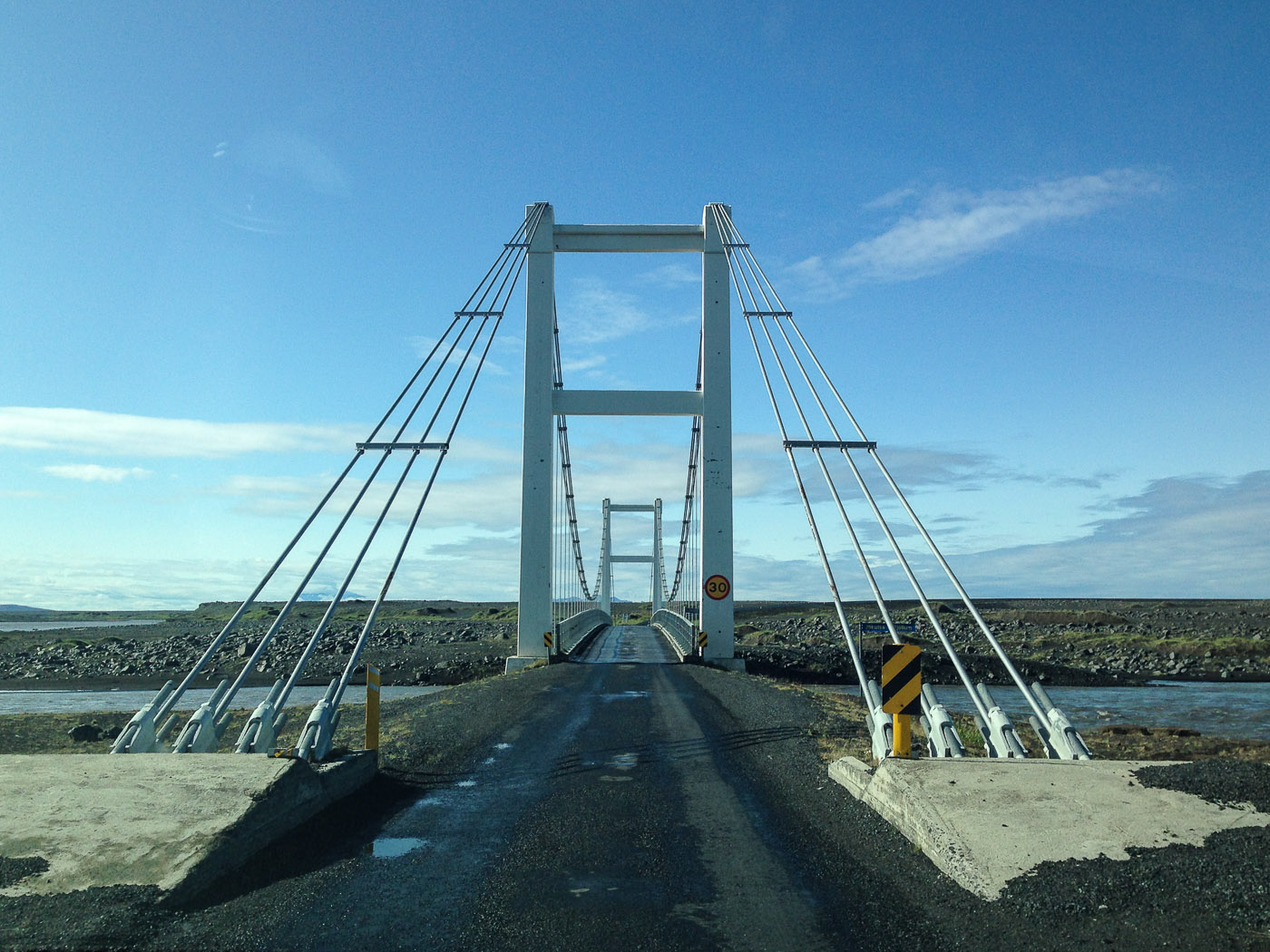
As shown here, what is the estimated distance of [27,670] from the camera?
4041 centimetres

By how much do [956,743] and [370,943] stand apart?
5.63 meters

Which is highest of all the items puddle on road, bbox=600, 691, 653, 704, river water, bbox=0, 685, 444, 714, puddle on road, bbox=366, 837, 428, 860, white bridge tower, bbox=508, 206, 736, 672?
white bridge tower, bbox=508, 206, 736, 672

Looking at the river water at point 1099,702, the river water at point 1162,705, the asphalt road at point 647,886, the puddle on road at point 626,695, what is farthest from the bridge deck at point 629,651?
the asphalt road at point 647,886

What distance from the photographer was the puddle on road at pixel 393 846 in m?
6.33

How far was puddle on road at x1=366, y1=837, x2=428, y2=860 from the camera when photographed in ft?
20.8

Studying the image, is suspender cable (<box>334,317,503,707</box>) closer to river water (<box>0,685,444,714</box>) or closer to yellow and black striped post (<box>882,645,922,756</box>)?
yellow and black striped post (<box>882,645,922,756</box>)

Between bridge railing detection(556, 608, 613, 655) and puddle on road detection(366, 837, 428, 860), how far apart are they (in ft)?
61.7

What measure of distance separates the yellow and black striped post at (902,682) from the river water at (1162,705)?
995cm

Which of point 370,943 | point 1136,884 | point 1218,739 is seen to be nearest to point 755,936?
point 370,943

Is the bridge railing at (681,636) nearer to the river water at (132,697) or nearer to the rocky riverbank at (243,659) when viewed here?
the rocky riverbank at (243,659)

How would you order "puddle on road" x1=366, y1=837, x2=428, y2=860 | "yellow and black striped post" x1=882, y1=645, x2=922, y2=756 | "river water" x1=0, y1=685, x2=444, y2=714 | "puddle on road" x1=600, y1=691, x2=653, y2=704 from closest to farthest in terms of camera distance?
"puddle on road" x1=366, y1=837, x2=428, y2=860 → "yellow and black striped post" x1=882, y1=645, x2=922, y2=756 → "puddle on road" x1=600, y1=691, x2=653, y2=704 → "river water" x1=0, y1=685, x2=444, y2=714

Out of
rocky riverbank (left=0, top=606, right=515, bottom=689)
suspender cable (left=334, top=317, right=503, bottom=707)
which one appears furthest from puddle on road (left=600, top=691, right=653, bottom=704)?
rocky riverbank (left=0, top=606, right=515, bottom=689)

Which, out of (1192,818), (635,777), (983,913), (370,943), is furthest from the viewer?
(635,777)

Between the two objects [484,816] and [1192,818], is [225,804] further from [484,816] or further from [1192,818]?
[1192,818]
